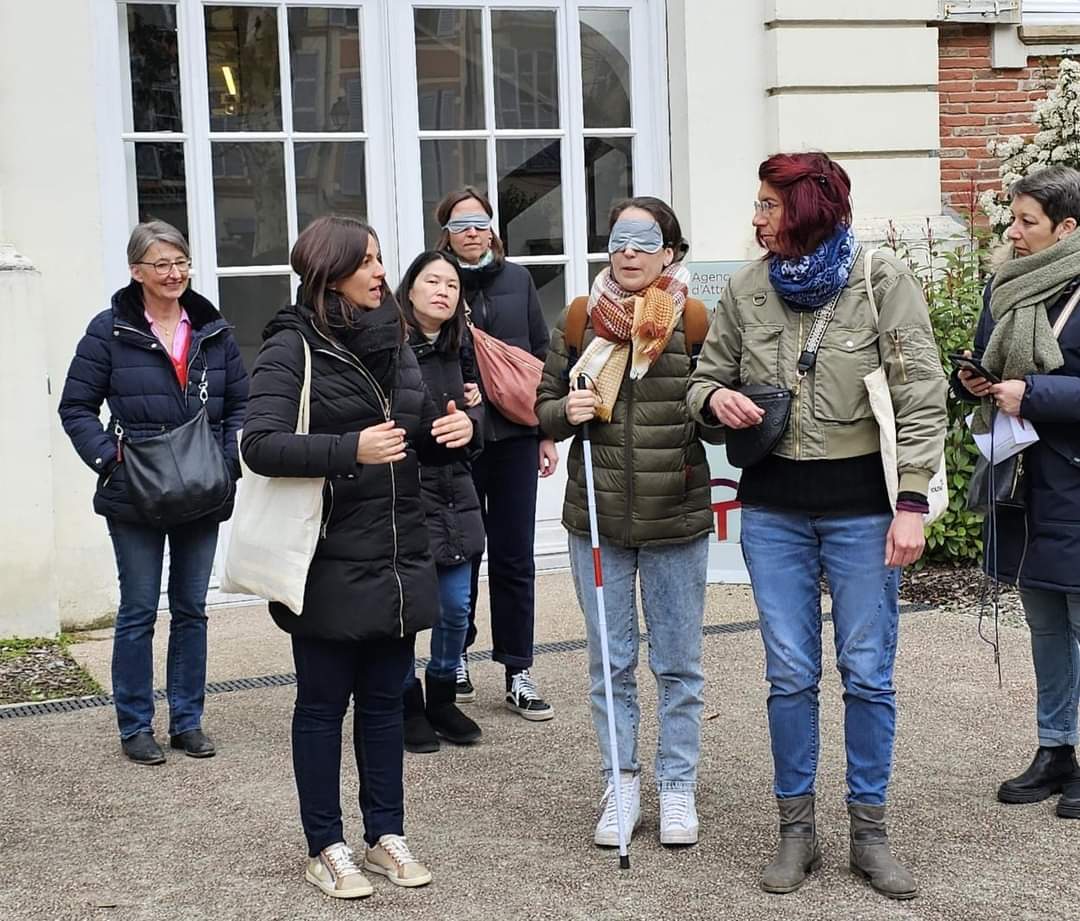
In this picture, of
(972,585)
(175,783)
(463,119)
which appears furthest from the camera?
(463,119)

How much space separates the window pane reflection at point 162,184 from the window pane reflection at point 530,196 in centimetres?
175

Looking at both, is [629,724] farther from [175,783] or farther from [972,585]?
[972,585]

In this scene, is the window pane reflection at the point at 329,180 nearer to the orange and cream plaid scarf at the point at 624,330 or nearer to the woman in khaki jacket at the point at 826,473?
the orange and cream plaid scarf at the point at 624,330

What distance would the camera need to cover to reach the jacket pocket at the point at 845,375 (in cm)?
420

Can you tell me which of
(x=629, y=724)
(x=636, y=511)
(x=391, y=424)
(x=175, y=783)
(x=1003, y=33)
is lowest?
(x=175, y=783)

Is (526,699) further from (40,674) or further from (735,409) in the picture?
(40,674)

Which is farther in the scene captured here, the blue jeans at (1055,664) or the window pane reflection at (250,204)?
the window pane reflection at (250,204)

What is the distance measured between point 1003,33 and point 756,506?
6.45m

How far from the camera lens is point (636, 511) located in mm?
4605

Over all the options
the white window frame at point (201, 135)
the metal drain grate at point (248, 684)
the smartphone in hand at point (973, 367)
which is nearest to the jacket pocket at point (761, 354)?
the smartphone in hand at point (973, 367)

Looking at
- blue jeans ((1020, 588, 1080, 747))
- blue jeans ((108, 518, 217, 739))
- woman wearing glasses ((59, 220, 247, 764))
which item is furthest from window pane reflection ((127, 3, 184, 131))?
blue jeans ((1020, 588, 1080, 747))

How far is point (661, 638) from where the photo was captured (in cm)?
471

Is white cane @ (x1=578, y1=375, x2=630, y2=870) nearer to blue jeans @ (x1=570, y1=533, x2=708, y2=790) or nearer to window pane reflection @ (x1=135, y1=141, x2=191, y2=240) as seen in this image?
blue jeans @ (x1=570, y1=533, x2=708, y2=790)

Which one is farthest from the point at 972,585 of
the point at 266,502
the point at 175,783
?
the point at 266,502
